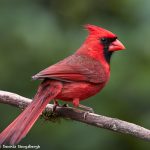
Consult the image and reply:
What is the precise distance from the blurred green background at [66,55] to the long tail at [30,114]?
0.43m

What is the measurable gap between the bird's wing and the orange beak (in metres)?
0.19

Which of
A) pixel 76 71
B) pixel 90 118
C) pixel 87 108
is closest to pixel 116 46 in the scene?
pixel 76 71

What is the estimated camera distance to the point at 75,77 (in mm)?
7074

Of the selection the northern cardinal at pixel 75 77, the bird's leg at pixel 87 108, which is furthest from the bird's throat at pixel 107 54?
the bird's leg at pixel 87 108

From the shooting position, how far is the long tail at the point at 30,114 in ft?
19.9

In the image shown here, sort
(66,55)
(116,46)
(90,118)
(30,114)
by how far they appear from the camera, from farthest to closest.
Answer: (116,46) → (66,55) → (90,118) → (30,114)

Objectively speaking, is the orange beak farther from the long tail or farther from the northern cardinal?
the long tail

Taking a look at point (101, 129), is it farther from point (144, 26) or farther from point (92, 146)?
point (144, 26)

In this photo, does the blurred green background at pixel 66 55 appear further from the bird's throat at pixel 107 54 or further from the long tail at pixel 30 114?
the long tail at pixel 30 114

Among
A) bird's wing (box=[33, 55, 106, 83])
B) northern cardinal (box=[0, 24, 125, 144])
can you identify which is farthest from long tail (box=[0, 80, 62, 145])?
bird's wing (box=[33, 55, 106, 83])

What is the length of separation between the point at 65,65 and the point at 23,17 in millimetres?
582

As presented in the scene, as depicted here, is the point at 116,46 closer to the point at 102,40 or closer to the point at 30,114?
the point at 102,40

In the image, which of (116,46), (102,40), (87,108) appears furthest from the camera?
(102,40)

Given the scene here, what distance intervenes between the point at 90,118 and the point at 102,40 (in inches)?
46.8
